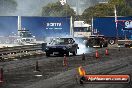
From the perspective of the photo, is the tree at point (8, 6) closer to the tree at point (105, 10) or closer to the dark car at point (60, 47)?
the tree at point (105, 10)

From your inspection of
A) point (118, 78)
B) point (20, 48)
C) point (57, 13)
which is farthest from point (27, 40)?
point (57, 13)

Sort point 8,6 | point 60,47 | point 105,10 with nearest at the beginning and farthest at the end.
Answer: point 60,47 → point 105,10 → point 8,6

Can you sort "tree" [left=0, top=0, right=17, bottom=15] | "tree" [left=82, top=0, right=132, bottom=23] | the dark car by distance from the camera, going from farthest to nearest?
"tree" [left=0, top=0, right=17, bottom=15], "tree" [left=82, top=0, right=132, bottom=23], the dark car

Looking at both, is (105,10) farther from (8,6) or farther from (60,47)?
(60,47)

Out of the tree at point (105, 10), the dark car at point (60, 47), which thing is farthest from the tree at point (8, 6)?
the dark car at point (60, 47)

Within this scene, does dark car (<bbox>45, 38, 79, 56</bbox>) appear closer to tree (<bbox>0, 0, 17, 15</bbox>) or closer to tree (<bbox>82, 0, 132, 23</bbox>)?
tree (<bbox>82, 0, 132, 23</bbox>)

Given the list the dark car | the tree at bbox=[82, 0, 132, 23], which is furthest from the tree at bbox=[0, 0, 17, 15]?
the dark car

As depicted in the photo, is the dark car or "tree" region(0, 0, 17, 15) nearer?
the dark car

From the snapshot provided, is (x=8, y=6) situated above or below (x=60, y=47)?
above

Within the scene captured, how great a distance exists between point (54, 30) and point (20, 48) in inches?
1337

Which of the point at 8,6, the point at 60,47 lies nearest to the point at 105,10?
the point at 8,6

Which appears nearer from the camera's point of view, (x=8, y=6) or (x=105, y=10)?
(x=105, y=10)

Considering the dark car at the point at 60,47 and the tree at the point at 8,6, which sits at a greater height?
the tree at the point at 8,6

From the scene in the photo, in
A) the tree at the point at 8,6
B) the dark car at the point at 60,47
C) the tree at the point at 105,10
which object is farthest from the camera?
the tree at the point at 8,6
